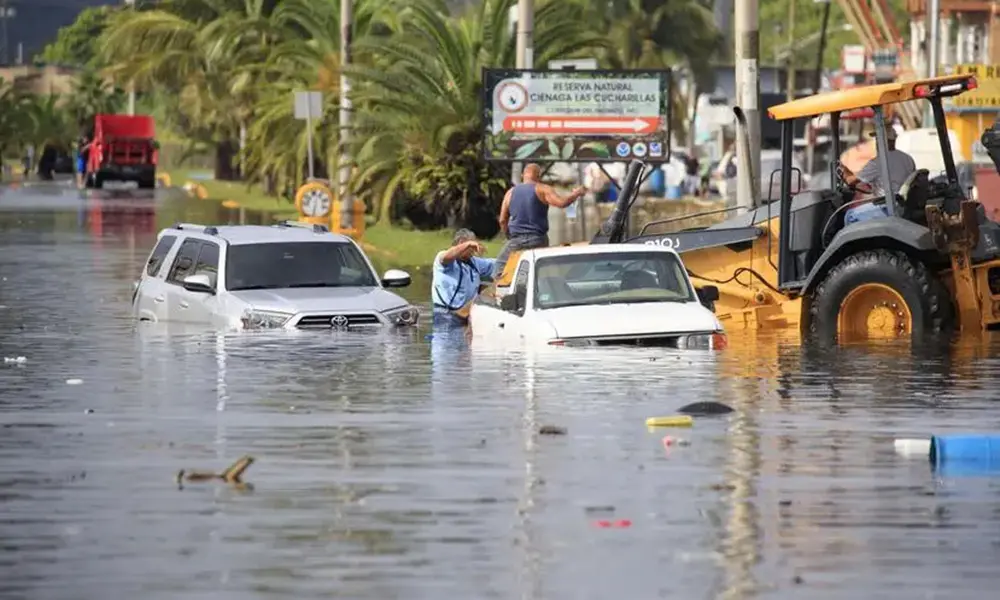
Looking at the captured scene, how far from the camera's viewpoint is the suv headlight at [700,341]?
787 inches

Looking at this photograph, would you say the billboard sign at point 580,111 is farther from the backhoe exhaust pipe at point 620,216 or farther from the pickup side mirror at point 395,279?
the pickup side mirror at point 395,279

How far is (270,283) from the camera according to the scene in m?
23.2

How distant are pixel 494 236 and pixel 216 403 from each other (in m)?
28.3

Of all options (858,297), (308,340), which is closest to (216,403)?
(308,340)

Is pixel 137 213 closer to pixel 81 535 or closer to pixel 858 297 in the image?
pixel 858 297

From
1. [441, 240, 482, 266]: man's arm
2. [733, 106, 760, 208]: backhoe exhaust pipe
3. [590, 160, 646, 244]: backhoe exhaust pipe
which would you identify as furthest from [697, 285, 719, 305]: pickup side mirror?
[733, 106, 760, 208]: backhoe exhaust pipe

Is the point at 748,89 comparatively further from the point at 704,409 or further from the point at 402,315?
the point at 704,409

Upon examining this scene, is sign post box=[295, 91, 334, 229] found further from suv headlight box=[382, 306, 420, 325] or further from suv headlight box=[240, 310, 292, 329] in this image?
Answer: suv headlight box=[240, 310, 292, 329]

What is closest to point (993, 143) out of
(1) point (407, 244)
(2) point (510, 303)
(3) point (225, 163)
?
(2) point (510, 303)

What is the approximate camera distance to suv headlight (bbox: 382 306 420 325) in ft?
73.3

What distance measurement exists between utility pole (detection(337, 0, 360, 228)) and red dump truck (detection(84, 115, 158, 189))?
4676 centimetres

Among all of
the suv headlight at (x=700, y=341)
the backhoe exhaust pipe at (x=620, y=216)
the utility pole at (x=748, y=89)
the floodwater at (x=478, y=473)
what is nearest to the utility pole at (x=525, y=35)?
the utility pole at (x=748, y=89)

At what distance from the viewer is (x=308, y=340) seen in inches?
852

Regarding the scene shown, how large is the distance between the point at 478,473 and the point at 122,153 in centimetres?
8357
